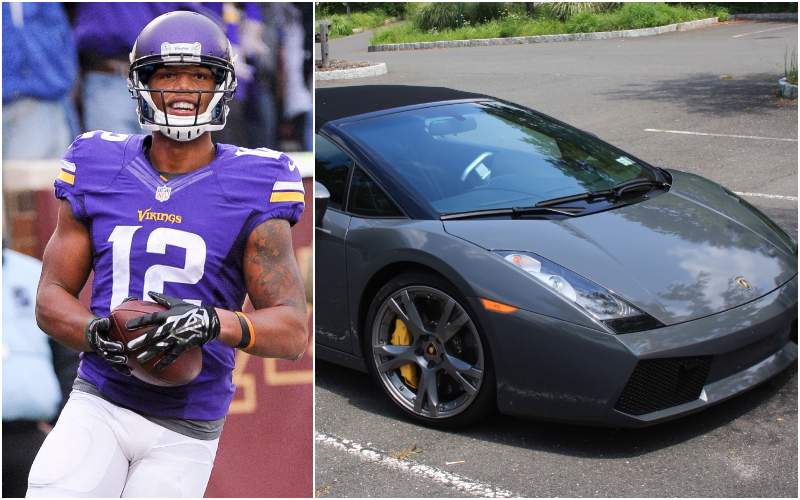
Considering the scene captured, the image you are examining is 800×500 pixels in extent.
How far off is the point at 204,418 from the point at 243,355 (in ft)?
2.26

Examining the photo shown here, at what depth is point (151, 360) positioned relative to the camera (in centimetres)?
191

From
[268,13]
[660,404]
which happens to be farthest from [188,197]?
[660,404]

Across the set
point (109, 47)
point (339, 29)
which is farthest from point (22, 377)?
point (339, 29)

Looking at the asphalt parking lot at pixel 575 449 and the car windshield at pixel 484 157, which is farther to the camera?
the car windshield at pixel 484 157

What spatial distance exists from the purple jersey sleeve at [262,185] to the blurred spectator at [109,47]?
55 cm

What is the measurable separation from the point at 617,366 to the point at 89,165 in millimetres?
2206

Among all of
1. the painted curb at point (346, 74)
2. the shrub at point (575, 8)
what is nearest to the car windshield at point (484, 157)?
the painted curb at point (346, 74)

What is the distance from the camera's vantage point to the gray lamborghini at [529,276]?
3.57 m

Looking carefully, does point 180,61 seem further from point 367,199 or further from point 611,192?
point 611,192

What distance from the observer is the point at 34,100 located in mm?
2594

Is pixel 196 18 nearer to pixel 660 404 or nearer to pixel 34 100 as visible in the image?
pixel 34 100

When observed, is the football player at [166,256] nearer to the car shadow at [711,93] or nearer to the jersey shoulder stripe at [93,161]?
the jersey shoulder stripe at [93,161]

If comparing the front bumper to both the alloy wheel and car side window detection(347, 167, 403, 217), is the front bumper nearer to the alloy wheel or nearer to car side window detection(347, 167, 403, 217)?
the alloy wheel

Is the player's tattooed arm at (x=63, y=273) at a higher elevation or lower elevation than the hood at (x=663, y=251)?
higher
